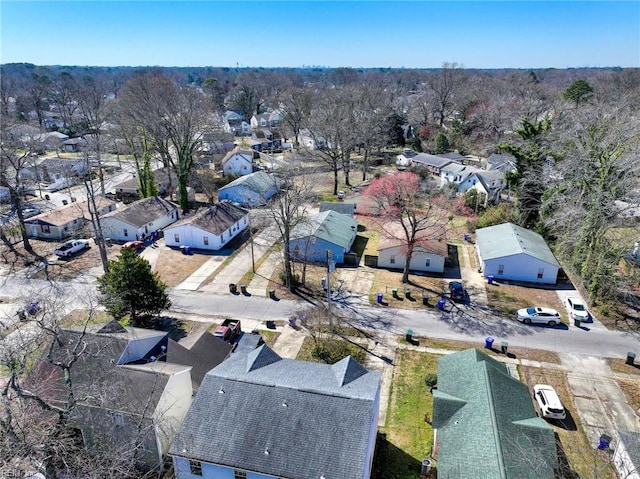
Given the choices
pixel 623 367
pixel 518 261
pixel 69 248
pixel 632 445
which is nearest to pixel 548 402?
pixel 632 445

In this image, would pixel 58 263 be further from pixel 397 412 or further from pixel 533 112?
pixel 533 112

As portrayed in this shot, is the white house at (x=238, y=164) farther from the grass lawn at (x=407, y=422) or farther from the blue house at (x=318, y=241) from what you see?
the grass lawn at (x=407, y=422)

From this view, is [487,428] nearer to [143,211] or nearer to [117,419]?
[117,419]

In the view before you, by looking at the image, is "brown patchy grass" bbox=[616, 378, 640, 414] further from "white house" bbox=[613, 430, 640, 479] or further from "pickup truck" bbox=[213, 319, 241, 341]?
"pickup truck" bbox=[213, 319, 241, 341]

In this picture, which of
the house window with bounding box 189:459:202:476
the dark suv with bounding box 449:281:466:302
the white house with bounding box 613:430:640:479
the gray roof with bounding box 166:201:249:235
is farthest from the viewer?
the gray roof with bounding box 166:201:249:235

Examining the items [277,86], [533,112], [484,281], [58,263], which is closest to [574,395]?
[484,281]

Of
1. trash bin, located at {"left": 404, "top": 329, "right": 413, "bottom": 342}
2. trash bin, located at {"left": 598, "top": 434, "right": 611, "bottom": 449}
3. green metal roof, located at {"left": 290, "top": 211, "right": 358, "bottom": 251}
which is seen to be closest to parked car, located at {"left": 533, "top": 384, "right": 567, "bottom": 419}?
trash bin, located at {"left": 598, "top": 434, "right": 611, "bottom": 449}

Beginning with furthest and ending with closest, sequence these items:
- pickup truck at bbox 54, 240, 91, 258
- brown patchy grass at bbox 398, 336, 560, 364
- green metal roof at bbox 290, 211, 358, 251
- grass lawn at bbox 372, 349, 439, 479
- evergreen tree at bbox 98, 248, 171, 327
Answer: pickup truck at bbox 54, 240, 91, 258 → green metal roof at bbox 290, 211, 358, 251 → evergreen tree at bbox 98, 248, 171, 327 → brown patchy grass at bbox 398, 336, 560, 364 → grass lawn at bbox 372, 349, 439, 479

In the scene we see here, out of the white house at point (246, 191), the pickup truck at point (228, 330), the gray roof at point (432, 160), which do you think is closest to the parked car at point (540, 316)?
the pickup truck at point (228, 330)
